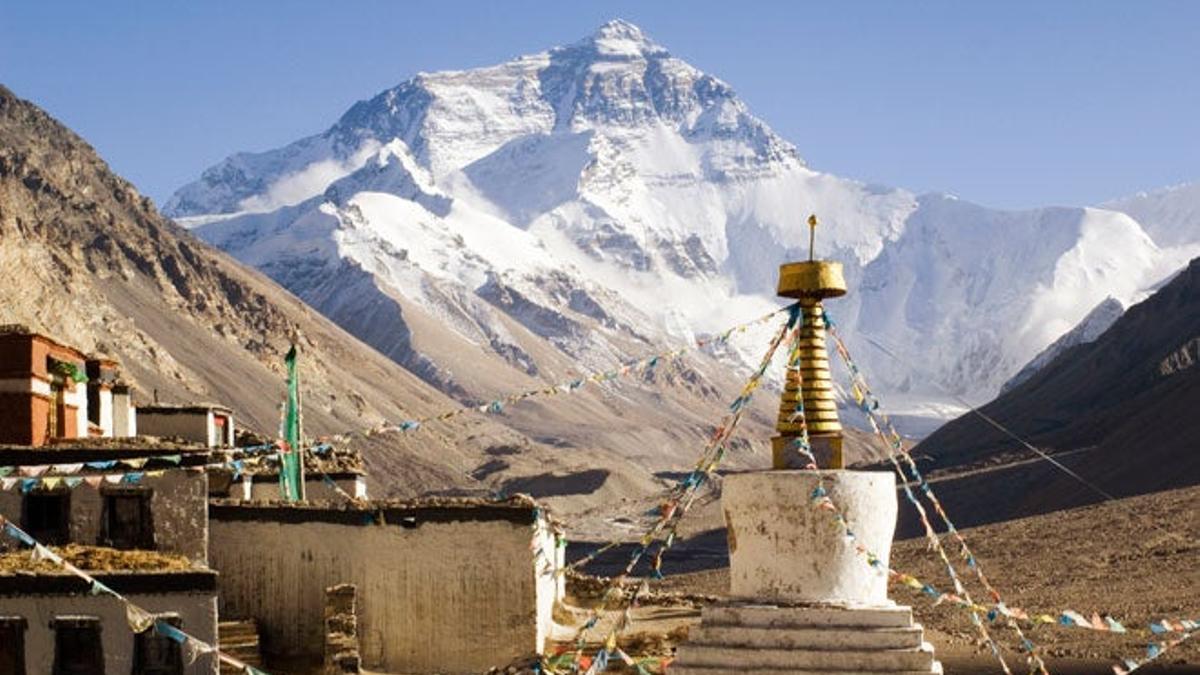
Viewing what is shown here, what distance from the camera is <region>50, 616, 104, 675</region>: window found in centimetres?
2212

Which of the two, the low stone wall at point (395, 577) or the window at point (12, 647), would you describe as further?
the low stone wall at point (395, 577)

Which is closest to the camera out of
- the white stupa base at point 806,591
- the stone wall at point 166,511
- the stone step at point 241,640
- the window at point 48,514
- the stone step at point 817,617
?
the white stupa base at point 806,591

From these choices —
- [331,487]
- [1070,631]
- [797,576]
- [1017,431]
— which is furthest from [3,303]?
[797,576]

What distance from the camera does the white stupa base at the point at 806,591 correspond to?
1702 cm

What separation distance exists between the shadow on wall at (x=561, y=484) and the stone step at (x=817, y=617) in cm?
11060

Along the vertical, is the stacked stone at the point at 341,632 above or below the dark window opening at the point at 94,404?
below

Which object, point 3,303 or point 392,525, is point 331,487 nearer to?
point 392,525

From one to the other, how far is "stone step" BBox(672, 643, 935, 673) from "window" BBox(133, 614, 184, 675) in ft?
24.4

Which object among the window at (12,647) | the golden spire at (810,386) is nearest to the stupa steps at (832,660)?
the golden spire at (810,386)

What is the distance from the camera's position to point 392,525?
25.8 m

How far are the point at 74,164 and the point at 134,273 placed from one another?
1422 cm

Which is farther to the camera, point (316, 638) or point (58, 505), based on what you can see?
point (316, 638)

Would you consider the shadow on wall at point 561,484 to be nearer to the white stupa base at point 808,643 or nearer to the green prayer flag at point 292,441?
the green prayer flag at point 292,441

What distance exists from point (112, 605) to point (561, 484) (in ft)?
364
